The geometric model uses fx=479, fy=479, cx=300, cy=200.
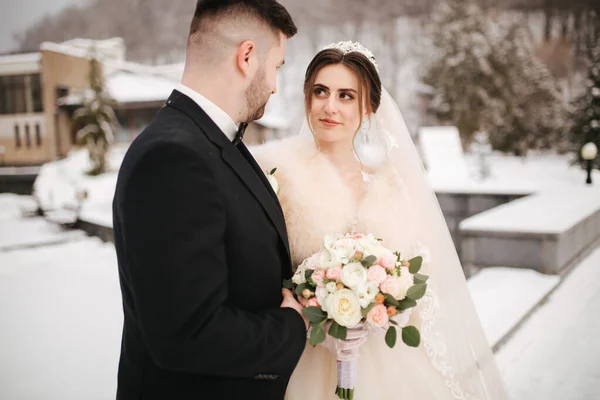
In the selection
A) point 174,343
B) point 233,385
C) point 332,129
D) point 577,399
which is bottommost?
point 577,399

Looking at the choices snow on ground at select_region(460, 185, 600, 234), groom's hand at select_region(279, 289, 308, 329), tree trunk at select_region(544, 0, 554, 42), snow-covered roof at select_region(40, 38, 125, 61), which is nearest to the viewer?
groom's hand at select_region(279, 289, 308, 329)

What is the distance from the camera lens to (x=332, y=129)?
2.44 metres

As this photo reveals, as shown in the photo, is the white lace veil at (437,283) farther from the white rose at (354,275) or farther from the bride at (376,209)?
the white rose at (354,275)

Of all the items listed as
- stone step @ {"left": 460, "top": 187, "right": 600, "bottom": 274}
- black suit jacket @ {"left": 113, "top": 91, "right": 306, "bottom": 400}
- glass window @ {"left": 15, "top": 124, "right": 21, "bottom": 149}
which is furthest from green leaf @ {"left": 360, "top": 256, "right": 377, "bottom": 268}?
glass window @ {"left": 15, "top": 124, "right": 21, "bottom": 149}

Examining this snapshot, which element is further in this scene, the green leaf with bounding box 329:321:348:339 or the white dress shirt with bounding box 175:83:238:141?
the green leaf with bounding box 329:321:348:339

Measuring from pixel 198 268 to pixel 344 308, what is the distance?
0.57 metres

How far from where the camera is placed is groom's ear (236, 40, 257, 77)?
127 centimetres

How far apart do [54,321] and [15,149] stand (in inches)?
77.2

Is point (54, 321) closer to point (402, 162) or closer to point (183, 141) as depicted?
point (402, 162)

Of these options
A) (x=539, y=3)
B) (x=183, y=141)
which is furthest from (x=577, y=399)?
(x=539, y=3)

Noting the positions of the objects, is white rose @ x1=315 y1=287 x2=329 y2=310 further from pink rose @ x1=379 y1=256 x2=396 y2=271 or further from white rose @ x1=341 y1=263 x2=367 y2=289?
pink rose @ x1=379 y1=256 x2=396 y2=271

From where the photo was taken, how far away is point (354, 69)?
2.41 meters

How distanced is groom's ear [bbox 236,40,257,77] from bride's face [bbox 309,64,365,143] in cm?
111

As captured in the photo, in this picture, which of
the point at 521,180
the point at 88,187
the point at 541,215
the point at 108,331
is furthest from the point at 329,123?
the point at 521,180
